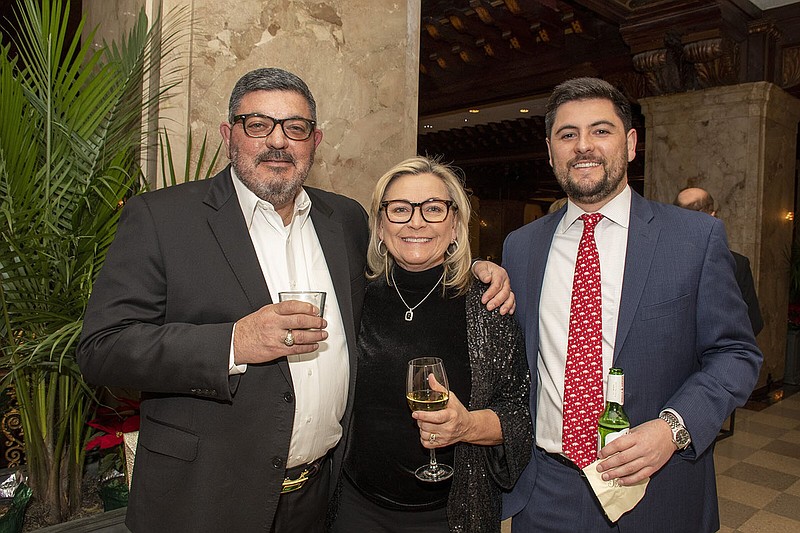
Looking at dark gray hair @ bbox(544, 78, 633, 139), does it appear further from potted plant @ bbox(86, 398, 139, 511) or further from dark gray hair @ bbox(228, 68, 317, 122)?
potted plant @ bbox(86, 398, 139, 511)

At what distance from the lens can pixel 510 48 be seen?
25.0 ft

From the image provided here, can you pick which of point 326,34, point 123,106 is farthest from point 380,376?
point 326,34

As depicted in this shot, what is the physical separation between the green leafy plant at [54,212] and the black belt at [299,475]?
2.46 ft

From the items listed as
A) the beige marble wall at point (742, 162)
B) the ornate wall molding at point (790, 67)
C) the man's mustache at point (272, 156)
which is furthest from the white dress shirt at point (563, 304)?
the ornate wall molding at point (790, 67)

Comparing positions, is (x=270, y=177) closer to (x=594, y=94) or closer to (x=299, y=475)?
(x=299, y=475)

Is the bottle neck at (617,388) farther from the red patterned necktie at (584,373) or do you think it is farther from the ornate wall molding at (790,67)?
the ornate wall molding at (790,67)

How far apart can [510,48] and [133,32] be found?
621 cm

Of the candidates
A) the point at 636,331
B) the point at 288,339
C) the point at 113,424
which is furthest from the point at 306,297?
the point at 113,424

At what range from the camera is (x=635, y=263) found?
175 cm

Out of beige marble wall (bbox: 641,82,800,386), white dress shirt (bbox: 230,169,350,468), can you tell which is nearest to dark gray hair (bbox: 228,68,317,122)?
white dress shirt (bbox: 230,169,350,468)

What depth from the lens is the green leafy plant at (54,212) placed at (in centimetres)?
190

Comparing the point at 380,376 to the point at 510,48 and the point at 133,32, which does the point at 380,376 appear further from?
the point at 510,48

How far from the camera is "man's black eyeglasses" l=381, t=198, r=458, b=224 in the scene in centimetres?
190

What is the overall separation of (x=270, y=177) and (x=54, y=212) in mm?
837
